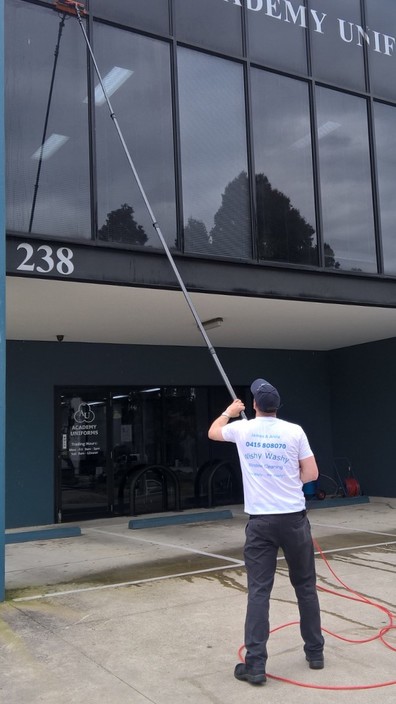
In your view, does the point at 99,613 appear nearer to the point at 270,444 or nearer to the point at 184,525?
the point at 270,444

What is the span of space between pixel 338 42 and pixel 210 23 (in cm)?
235

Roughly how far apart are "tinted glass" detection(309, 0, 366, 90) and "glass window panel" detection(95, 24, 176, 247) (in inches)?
106

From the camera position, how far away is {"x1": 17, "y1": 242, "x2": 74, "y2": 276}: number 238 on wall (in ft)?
23.7

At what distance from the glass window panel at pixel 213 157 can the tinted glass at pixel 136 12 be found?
1.51ft

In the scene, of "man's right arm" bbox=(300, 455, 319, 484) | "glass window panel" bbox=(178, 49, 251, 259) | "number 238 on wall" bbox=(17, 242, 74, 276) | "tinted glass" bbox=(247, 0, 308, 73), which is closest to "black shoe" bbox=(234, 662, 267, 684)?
"man's right arm" bbox=(300, 455, 319, 484)

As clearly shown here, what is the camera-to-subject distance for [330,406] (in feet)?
47.6

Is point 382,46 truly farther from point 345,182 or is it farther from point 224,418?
point 224,418

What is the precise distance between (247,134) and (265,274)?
1922 millimetres

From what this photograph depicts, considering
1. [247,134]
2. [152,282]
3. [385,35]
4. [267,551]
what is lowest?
[267,551]

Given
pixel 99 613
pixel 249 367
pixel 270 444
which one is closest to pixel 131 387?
pixel 249 367

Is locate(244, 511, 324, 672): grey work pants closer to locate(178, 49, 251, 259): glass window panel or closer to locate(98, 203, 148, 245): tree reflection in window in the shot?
locate(98, 203, 148, 245): tree reflection in window

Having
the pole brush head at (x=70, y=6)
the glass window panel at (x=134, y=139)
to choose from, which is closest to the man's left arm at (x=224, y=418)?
the glass window panel at (x=134, y=139)

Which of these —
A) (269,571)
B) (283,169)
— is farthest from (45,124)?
(269,571)

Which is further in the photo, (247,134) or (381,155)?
(381,155)
